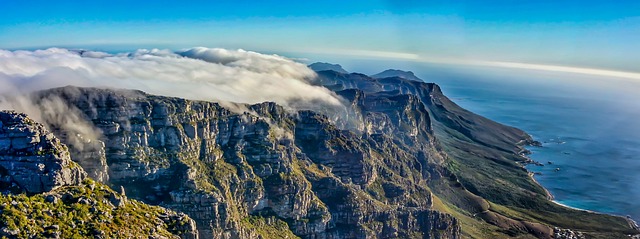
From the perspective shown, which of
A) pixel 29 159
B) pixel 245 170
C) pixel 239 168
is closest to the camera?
pixel 29 159

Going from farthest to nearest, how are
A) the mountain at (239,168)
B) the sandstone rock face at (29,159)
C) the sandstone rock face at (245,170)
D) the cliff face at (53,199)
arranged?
the sandstone rock face at (245,170), the mountain at (239,168), the sandstone rock face at (29,159), the cliff face at (53,199)

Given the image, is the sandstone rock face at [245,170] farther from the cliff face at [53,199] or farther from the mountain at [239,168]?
the cliff face at [53,199]

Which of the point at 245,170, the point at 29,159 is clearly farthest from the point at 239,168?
the point at 29,159

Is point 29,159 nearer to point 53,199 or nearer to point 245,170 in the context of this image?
point 53,199

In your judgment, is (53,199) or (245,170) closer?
(53,199)

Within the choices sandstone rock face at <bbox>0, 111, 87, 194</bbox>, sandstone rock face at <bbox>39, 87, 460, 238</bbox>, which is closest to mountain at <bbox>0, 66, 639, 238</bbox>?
sandstone rock face at <bbox>39, 87, 460, 238</bbox>

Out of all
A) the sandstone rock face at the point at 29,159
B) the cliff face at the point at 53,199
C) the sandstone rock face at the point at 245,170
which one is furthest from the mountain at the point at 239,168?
the sandstone rock face at the point at 29,159
